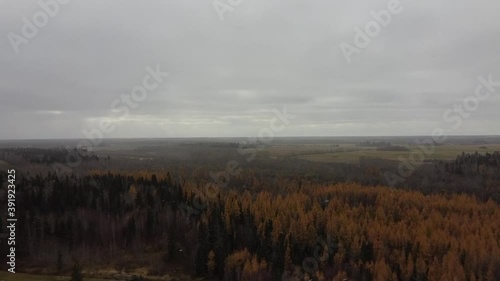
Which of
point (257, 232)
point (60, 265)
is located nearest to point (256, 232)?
point (257, 232)

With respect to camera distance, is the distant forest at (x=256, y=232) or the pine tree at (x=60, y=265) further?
the pine tree at (x=60, y=265)

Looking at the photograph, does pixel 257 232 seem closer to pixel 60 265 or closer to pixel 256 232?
pixel 256 232

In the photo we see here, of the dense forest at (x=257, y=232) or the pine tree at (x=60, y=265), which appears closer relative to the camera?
the dense forest at (x=257, y=232)

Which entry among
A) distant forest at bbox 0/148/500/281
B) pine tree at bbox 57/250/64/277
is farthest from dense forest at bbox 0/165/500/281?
pine tree at bbox 57/250/64/277

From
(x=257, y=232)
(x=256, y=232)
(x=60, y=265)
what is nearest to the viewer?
(x=60, y=265)

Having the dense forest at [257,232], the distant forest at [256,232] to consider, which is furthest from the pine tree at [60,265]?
the distant forest at [256,232]

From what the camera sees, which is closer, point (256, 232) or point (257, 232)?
point (257, 232)

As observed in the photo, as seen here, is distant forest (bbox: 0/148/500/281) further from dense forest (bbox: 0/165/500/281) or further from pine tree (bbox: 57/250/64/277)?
pine tree (bbox: 57/250/64/277)

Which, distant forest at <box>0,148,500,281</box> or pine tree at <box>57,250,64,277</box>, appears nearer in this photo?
distant forest at <box>0,148,500,281</box>

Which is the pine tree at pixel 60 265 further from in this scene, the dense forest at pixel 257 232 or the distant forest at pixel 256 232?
the distant forest at pixel 256 232
